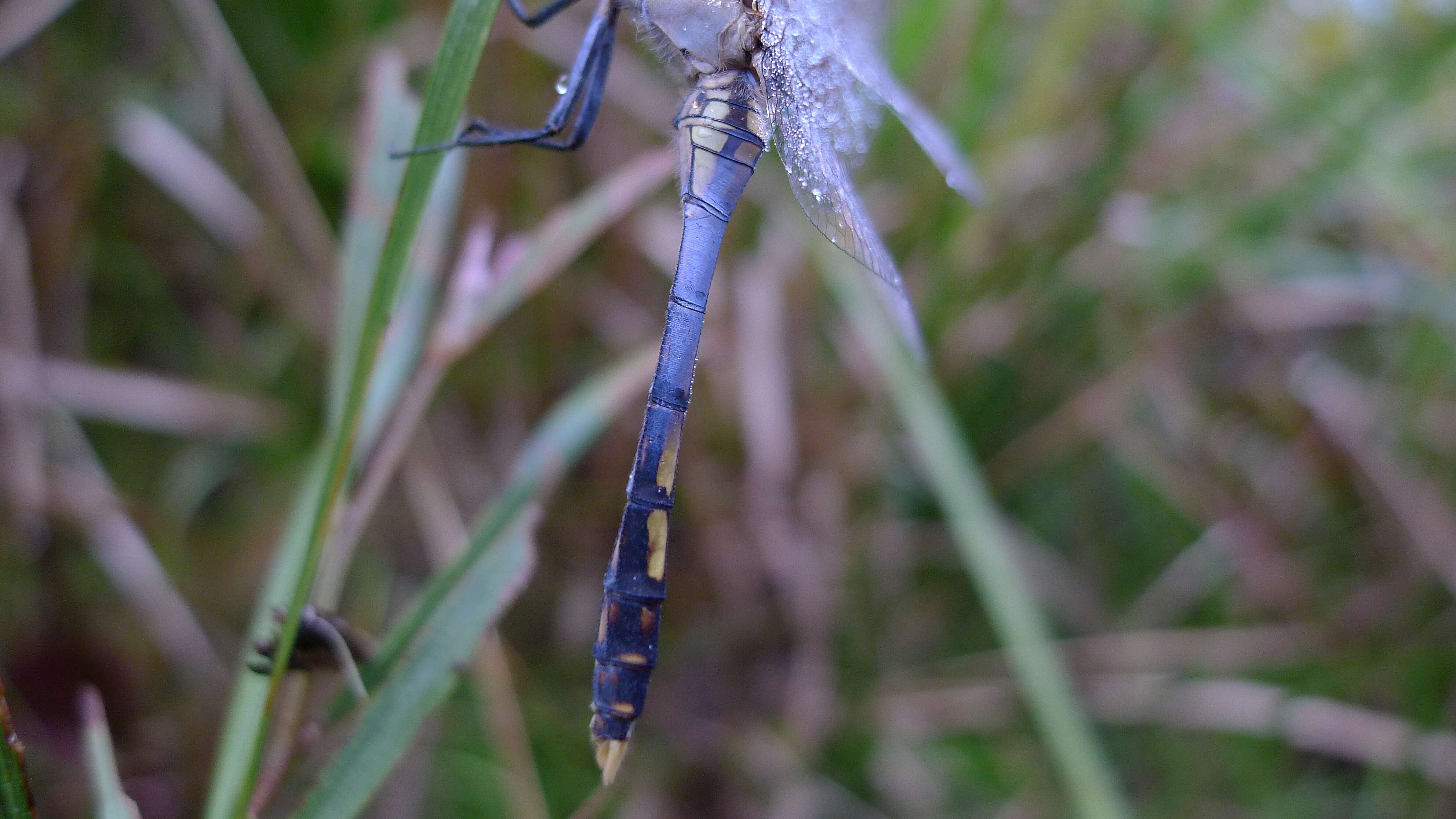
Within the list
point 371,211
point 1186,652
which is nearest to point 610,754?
point 371,211

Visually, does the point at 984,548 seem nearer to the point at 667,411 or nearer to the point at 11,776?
the point at 667,411

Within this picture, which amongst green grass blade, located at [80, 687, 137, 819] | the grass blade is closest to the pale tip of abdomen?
green grass blade, located at [80, 687, 137, 819]

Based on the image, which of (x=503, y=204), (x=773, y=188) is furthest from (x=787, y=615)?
(x=503, y=204)

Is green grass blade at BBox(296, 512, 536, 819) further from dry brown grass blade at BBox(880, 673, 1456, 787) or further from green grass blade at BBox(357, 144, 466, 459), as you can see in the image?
dry brown grass blade at BBox(880, 673, 1456, 787)

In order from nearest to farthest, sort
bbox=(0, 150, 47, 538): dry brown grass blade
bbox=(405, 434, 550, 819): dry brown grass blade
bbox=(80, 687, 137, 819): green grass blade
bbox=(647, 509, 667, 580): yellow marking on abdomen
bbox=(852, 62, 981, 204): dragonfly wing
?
1. bbox=(80, 687, 137, 819): green grass blade
2. bbox=(647, 509, 667, 580): yellow marking on abdomen
3. bbox=(852, 62, 981, 204): dragonfly wing
4. bbox=(405, 434, 550, 819): dry brown grass blade
5. bbox=(0, 150, 47, 538): dry brown grass blade

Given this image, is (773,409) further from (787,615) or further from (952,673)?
(952,673)

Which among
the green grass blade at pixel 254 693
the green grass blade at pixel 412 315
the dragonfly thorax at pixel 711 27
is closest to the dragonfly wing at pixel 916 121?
the dragonfly thorax at pixel 711 27
